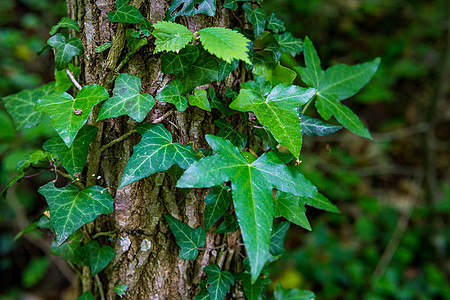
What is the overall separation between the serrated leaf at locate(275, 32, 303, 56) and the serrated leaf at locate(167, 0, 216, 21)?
24 cm

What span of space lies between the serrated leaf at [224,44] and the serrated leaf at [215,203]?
31 cm

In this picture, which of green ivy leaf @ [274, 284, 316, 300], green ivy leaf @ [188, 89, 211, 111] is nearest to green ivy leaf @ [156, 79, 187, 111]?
green ivy leaf @ [188, 89, 211, 111]

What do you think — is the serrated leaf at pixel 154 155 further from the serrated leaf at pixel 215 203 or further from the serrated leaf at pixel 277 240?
the serrated leaf at pixel 277 240

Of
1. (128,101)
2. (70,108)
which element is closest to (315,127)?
(128,101)

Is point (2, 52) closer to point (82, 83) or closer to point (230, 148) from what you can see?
point (82, 83)

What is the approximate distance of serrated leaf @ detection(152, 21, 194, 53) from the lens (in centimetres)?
66

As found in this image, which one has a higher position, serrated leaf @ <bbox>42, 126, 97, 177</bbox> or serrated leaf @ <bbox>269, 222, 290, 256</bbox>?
serrated leaf @ <bbox>42, 126, 97, 177</bbox>

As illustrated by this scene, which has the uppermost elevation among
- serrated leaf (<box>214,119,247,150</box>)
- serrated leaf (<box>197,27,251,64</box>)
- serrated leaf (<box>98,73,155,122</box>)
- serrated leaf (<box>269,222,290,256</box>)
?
serrated leaf (<box>197,27,251,64</box>)

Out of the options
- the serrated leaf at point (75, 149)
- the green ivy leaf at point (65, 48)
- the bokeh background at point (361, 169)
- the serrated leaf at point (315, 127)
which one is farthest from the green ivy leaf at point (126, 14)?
the bokeh background at point (361, 169)

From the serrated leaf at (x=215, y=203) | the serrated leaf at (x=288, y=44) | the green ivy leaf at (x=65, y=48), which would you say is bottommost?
the serrated leaf at (x=215, y=203)

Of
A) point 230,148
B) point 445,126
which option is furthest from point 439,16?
point 230,148

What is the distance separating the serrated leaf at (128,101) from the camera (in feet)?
2.27

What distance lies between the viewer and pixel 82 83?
0.83 m

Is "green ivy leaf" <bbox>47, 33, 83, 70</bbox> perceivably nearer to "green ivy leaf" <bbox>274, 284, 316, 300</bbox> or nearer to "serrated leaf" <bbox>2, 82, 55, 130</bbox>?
"serrated leaf" <bbox>2, 82, 55, 130</bbox>
